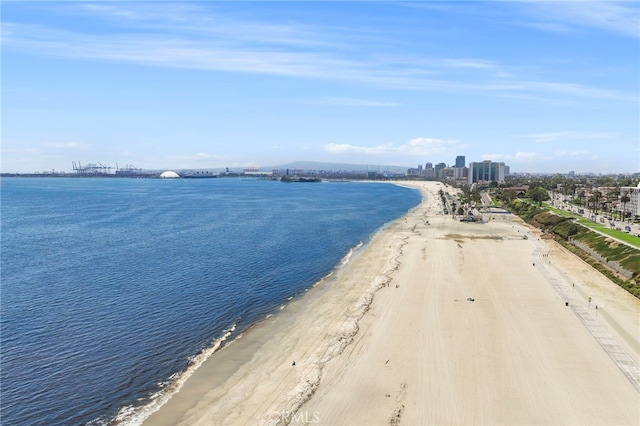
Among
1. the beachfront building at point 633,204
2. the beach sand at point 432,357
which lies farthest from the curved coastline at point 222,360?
the beachfront building at point 633,204

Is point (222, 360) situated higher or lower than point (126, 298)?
lower

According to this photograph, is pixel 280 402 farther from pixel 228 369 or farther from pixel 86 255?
pixel 86 255

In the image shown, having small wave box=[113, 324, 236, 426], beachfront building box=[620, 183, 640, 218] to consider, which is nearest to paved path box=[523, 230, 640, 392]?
small wave box=[113, 324, 236, 426]

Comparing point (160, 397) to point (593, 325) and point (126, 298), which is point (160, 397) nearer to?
point (126, 298)

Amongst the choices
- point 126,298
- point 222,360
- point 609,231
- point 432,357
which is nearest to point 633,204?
point 609,231

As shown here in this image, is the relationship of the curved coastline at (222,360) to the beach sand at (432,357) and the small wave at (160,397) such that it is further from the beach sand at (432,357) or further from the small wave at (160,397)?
the beach sand at (432,357)

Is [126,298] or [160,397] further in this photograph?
[126,298]
